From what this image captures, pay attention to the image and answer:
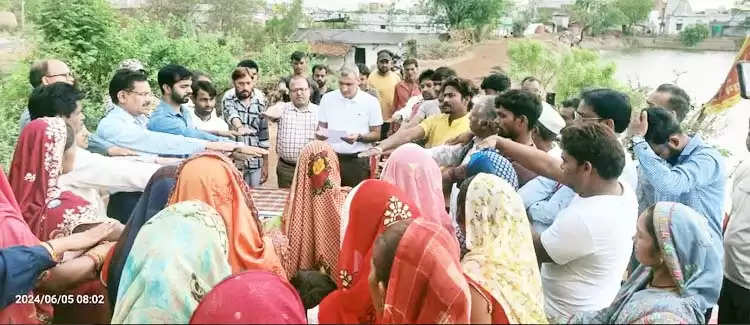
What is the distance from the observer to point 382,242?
1.63 m

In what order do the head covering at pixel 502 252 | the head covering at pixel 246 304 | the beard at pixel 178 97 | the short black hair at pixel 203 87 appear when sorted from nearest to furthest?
1. the head covering at pixel 246 304
2. the head covering at pixel 502 252
3. the beard at pixel 178 97
4. the short black hair at pixel 203 87

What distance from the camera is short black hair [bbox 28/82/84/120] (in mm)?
2744

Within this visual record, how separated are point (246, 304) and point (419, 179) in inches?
53.4

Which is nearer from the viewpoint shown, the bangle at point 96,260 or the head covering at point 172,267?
the head covering at point 172,267

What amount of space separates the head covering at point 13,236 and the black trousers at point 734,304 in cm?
282

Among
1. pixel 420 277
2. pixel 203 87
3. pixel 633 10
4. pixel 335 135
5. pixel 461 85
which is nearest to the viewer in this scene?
pixel 420 277

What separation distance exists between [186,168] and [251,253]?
1.29 ft

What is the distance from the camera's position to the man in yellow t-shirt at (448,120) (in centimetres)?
369

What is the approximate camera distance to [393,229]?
1629 millimetres

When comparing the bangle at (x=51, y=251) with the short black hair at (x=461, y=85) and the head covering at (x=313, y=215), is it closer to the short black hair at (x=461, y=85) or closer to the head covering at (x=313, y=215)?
the head covering at (x=313, y=215)

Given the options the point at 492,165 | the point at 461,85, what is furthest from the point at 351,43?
the point at 492,165

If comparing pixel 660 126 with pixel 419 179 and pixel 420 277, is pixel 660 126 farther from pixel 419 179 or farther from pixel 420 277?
pixel 420 277

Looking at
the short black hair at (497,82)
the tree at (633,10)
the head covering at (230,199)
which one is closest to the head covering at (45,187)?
the head covering at (230,199)

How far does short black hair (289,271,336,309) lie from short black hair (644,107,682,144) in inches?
65.1
